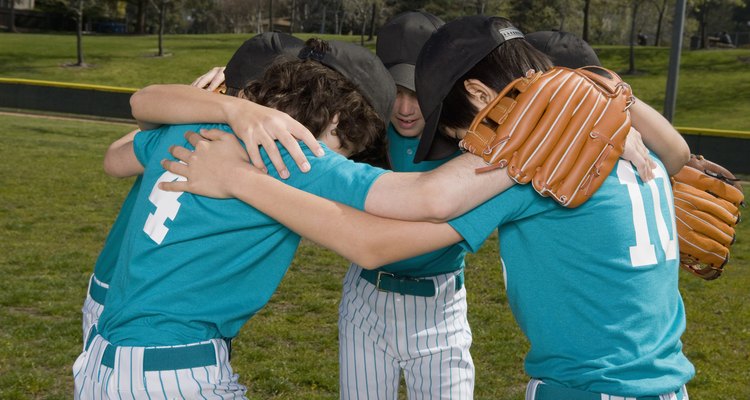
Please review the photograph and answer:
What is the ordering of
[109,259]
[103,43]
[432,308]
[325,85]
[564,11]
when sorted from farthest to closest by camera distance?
[564,11] < [103,43] < [432,308] < [109,259] < [325,85]

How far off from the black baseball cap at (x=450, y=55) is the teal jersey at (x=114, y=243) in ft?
3.94

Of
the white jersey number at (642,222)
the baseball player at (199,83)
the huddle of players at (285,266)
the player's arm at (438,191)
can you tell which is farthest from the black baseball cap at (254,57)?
the white jersey number at (642,222)

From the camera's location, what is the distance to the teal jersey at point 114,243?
10.2 ft

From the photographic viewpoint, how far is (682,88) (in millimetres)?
40531

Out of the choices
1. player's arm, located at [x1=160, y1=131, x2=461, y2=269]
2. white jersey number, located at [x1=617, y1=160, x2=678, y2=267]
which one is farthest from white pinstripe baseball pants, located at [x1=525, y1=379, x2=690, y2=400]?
player's arm, located at [x1=160, y1=131, x2=461, y2=269]

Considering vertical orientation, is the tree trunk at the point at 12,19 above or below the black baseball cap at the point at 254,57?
below

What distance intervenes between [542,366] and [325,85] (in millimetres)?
961

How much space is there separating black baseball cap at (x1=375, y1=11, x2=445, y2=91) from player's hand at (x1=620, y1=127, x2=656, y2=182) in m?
1.53

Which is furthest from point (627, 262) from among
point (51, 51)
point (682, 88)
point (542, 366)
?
point (51, 51)

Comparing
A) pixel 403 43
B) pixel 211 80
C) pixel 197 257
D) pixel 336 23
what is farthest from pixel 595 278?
pixel 336 23

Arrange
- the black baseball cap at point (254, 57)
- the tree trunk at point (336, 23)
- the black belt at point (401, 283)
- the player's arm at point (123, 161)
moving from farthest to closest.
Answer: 1. the tree trunk at point (336, 23)
2. the black belt at point (401, 283)
3. the black baseball cap at point (254, 57)
4. the player's arm at point (123, 161)

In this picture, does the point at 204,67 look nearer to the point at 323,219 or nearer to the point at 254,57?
the point at 254,57

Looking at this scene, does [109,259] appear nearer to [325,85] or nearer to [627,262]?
[325,85]

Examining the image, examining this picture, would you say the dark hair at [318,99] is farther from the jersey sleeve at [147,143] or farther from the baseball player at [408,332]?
the baseball player at [408,332]
